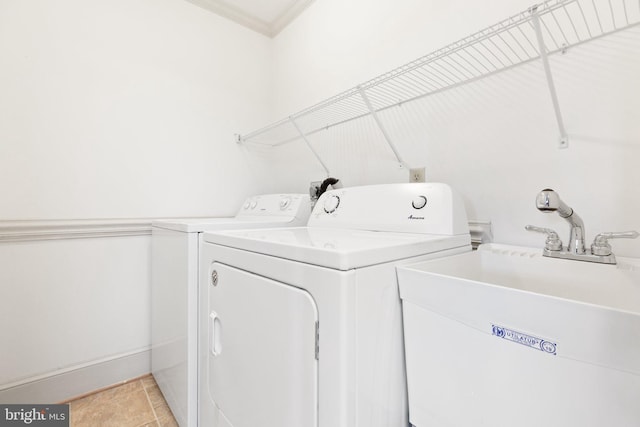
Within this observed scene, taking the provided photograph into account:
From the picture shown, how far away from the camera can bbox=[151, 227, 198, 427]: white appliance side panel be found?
1227 millimetres

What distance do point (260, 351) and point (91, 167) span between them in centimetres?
154

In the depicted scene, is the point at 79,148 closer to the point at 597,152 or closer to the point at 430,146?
the point at 430,146

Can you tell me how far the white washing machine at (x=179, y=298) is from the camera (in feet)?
4.02

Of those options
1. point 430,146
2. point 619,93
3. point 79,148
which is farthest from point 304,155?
point 619,93

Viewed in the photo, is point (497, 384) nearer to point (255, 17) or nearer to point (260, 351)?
point (260, 351)

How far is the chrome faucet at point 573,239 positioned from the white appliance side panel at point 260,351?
0.70m

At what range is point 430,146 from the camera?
1.43m

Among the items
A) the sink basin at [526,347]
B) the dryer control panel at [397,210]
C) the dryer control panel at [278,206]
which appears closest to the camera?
the sink basin at [526,347]

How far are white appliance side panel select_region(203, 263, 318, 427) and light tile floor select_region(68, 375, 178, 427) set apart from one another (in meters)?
0.59

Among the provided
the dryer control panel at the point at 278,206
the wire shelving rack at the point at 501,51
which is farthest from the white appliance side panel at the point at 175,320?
the wire shelving rack at the point at 501,51

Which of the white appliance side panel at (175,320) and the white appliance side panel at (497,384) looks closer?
the white appliance side panel at (497,384)

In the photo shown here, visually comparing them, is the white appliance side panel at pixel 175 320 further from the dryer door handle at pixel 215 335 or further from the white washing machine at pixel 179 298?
the dryer door handle at pixel 215 335

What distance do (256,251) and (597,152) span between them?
1.19m

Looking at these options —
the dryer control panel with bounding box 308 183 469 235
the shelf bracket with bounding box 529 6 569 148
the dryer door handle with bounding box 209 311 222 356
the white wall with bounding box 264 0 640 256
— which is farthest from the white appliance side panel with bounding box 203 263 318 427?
the shelf bracket with bounding box 529 6 569 148
